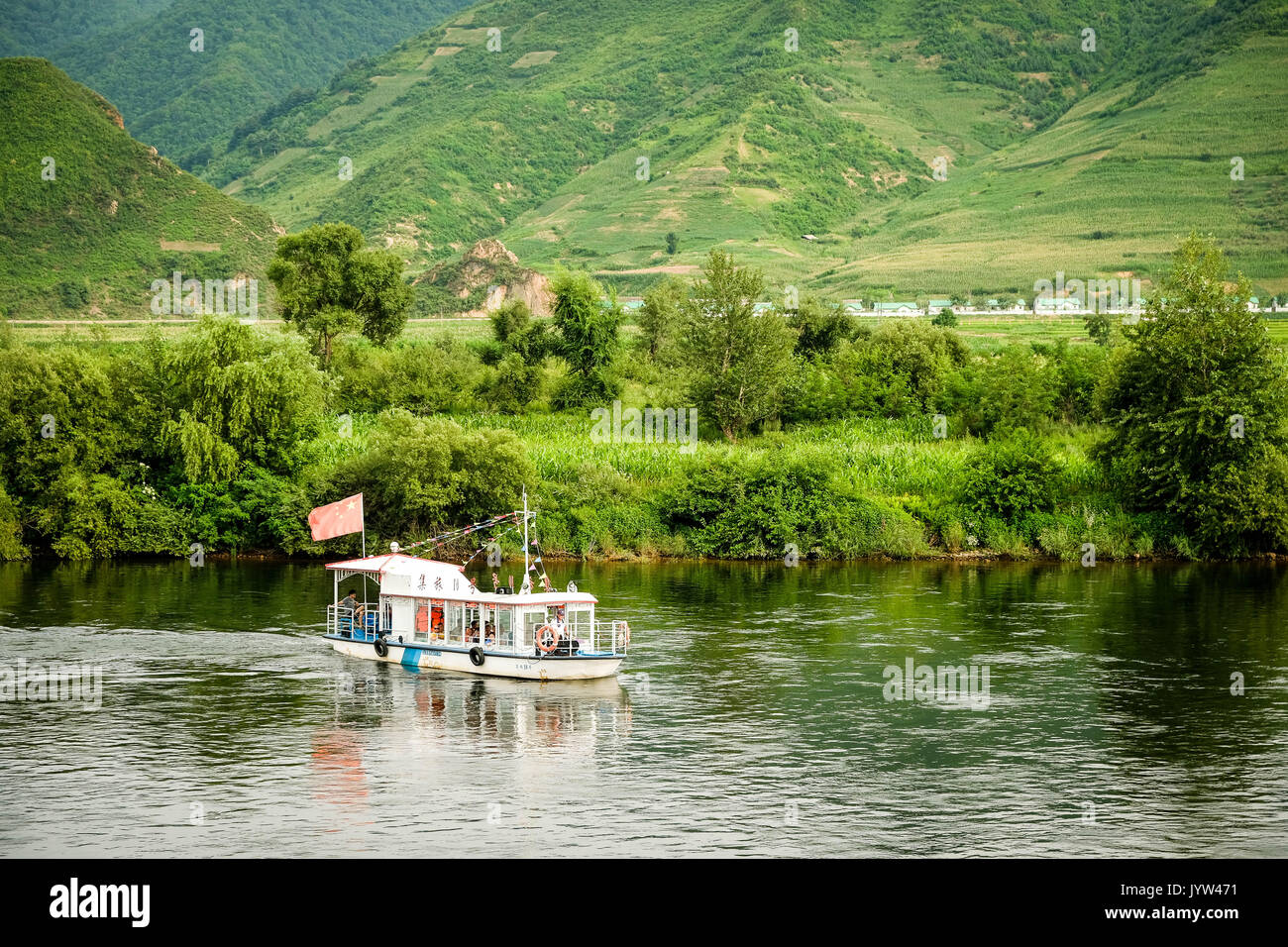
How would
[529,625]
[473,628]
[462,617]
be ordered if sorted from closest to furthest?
[529,625], [473,628], [462,617]

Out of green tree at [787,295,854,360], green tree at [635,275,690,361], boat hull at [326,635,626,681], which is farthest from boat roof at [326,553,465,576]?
green tree at [635,275,690,361]

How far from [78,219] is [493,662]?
6224 inches

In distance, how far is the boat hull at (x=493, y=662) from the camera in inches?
1957

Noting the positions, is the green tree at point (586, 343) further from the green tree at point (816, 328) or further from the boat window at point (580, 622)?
the boat window at point (580, 622)

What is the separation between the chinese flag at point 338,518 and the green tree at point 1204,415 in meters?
43.2

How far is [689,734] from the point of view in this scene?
1694 inches

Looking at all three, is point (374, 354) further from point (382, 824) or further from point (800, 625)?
point (382, 824)

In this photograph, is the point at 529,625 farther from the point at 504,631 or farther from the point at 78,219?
the point at 78,219

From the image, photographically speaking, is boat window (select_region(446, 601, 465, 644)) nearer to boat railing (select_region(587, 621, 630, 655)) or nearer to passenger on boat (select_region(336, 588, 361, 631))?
passenger on boat (select_region(336, 588, 361, 631))

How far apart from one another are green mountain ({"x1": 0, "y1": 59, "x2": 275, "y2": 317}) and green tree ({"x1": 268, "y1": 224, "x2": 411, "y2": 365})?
3026 inches

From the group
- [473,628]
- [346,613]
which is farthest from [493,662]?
[346,613]

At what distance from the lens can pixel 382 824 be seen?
3528 centimetres

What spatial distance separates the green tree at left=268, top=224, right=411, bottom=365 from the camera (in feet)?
347
